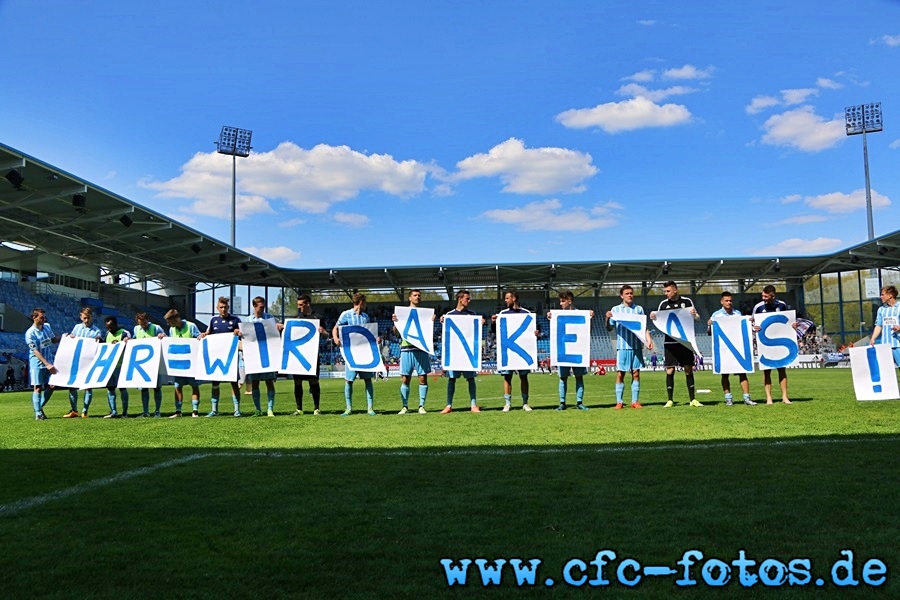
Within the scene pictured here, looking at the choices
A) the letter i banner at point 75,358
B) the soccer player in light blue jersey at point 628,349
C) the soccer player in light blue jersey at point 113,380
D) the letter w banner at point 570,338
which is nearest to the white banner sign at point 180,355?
the soccer player in light blue jersey at point 113,380

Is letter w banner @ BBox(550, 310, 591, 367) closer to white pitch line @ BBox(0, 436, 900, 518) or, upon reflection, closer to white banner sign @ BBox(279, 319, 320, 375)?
white banner sign @ BBox(279, 319, 320, 375)

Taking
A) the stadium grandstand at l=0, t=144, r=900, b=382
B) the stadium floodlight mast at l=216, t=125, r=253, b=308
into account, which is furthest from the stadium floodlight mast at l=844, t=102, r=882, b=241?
the stadium floodlight mast at l=216, t=125, r=253, b=308

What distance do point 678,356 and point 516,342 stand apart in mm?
2758

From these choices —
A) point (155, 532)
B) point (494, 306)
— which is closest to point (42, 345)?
point (155, 532)

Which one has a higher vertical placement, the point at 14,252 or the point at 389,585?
the point at 14,252

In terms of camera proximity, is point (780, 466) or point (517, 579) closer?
point (517, 579)

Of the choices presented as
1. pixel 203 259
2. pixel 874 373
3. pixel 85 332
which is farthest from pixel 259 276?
pixel 874 373

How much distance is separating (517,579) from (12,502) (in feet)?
12.6

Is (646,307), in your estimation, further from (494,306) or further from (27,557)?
(27,557)

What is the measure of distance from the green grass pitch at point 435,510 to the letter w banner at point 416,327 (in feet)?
12.2

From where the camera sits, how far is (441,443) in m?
7.47

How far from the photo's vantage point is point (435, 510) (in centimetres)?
439

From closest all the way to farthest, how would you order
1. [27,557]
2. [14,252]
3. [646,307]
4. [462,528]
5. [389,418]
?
[27,557] → [462,528] → [389,418] → [14,252] → [646,307]

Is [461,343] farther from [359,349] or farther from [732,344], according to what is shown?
[732,344]
